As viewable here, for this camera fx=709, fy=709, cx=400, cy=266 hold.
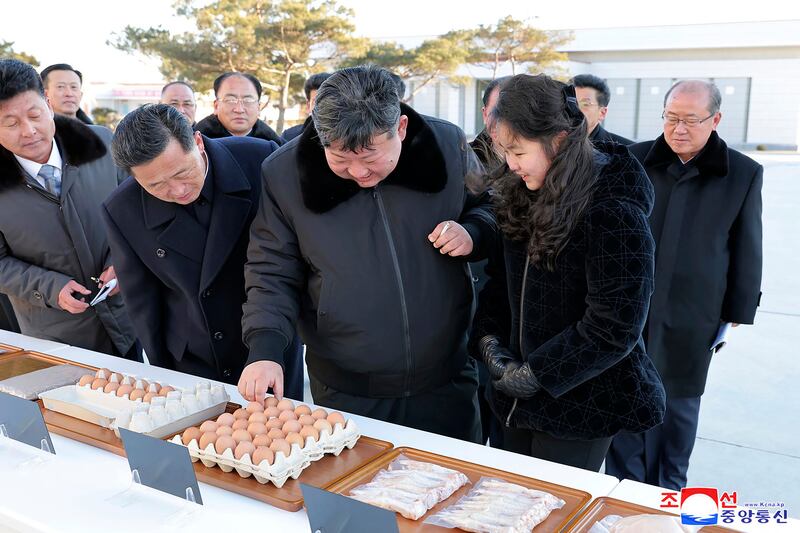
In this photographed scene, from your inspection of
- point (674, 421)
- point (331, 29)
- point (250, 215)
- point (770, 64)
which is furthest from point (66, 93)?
point (770, 64)

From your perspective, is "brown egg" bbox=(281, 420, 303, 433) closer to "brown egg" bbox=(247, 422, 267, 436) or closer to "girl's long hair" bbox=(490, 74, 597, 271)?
"brown egg" bbox=(247, 422, 267, 436)

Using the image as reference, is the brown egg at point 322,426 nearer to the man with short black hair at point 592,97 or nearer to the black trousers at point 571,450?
the black trousers at point 571,450

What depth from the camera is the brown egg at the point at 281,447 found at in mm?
1190

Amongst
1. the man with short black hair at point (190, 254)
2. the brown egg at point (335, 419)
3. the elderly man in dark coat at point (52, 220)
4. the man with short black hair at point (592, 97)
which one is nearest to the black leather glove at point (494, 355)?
the brown egg at point (335, 419)

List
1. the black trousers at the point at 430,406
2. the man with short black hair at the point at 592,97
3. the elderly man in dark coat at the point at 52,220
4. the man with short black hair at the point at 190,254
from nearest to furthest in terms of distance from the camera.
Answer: the black trousers at the point at 430,406 < the man with short black hair at the point at 190,254 < the elderly man in dark coat at the point at 52,220 < the man with short black hair at the point at 592,97

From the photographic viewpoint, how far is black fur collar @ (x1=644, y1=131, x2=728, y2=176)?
2326 mm

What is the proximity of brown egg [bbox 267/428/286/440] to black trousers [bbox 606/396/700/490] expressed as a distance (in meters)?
1.63

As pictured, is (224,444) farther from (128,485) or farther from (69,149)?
(69,149)

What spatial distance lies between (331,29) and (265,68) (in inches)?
76.3

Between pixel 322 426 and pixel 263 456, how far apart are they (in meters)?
0.14

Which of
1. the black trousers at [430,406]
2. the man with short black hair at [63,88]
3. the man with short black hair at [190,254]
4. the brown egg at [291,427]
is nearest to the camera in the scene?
the brown egg at [291,427]

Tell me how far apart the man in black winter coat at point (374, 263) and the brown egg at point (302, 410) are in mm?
131

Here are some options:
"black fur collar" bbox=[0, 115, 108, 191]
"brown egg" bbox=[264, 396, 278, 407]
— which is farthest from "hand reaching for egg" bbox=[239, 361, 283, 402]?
"black fur collar" bbox=[0, 115, 108, 191]

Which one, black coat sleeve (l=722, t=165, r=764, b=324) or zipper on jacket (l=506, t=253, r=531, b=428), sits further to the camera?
black coat sleeve (l=722, t=165, r=764, b=324)
